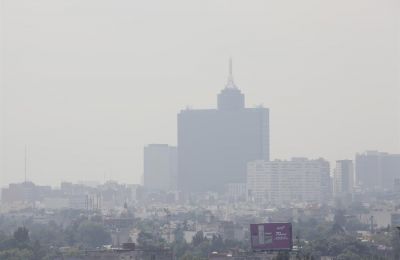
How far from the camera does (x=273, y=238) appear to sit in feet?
206

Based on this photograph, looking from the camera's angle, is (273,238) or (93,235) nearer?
(273,238)

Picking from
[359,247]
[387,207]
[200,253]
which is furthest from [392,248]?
[387,207]

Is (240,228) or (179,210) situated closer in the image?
(240,228)

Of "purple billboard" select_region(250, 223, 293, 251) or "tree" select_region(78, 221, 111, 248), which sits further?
"tree" select_region(78, 221, 111, 248)

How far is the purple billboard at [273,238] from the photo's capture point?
62.7m

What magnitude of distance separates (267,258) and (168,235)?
41986mm

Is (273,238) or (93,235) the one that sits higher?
(93,235)

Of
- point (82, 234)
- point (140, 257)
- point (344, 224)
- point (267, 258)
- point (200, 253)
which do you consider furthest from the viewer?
point (344, 224)

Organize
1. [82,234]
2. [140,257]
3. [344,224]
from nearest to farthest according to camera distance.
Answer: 1. [140,257]
2. [82,234]
3. [344,224]

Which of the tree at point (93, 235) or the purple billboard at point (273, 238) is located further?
the tree at point (93, 235)

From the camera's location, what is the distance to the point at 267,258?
72.6 m

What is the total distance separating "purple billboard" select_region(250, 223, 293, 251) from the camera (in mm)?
62688

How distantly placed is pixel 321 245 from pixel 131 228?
3711 cm

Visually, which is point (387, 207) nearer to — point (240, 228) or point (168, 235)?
point (240, 228)
